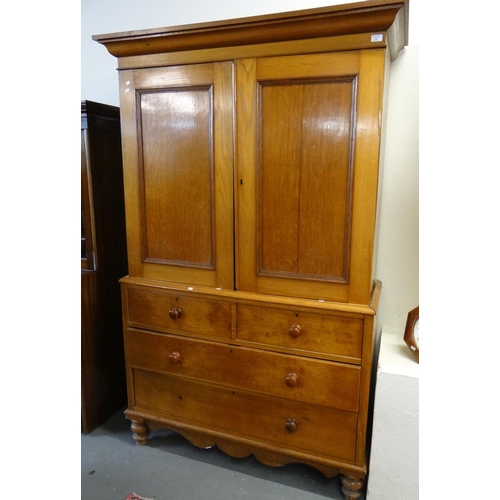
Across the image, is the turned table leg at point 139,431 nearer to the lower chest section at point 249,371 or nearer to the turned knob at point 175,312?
the lower chest section at point 249,371

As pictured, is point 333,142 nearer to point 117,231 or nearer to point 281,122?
point 281,122

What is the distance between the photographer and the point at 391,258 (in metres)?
1.79

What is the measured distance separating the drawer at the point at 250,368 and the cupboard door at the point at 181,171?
29cm

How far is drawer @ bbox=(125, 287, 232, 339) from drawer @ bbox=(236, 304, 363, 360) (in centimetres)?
8

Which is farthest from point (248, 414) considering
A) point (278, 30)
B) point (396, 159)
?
point (278, 30)

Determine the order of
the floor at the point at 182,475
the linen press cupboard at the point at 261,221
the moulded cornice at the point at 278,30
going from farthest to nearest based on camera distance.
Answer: the floor at the point at 182,475 → the linen press cupboard at the point at 261,221 → the moulded cornice at the point at 278,30

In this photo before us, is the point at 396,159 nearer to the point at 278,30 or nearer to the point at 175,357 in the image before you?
the point at 278,30

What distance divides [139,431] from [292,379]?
0.88m

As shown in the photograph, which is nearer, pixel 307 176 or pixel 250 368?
pixel 307 176

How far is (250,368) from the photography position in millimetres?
1552

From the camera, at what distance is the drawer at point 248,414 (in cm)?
148

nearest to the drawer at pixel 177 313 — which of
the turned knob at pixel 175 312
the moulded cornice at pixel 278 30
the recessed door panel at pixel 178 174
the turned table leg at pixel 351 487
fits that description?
the turned knob at pixel 175 312

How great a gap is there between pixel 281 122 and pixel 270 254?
1.63 feet
